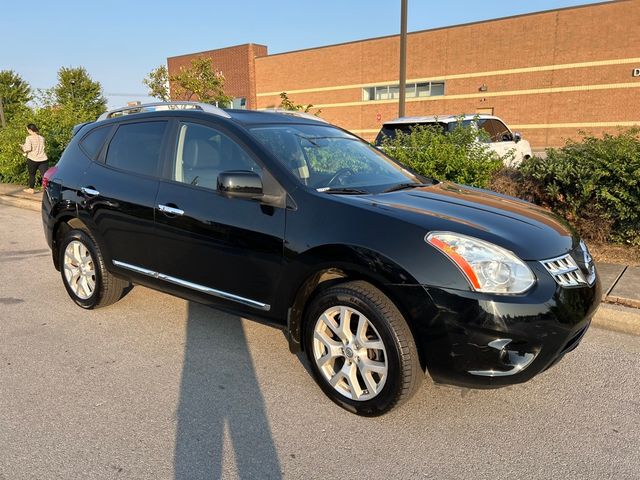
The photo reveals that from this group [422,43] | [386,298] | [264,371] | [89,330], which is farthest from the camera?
[422,43]

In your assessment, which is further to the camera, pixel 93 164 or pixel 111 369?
pixel 93 164

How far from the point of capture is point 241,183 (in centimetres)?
310

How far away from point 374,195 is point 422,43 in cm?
3225

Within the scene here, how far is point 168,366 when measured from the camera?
11.7 ft

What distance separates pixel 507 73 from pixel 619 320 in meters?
28.6

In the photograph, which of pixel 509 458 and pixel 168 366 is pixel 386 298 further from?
pixel 168 366

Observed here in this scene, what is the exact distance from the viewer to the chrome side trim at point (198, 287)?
335cm

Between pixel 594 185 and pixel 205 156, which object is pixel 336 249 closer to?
pixel 205 156

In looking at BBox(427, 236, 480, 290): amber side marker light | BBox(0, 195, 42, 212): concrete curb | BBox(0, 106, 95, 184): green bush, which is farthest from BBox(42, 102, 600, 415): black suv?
BBox(0, 106, 95, 184): green bush

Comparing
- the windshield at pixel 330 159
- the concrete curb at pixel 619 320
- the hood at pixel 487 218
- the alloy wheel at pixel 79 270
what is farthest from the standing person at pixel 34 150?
the concrete curb at pixel 619 320

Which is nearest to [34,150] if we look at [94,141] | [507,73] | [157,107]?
[94,141]

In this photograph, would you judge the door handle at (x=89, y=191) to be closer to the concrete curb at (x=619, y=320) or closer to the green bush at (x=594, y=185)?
the concrete curb at (x=619, y=320)

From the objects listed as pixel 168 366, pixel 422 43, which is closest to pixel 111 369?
pixel 168 366

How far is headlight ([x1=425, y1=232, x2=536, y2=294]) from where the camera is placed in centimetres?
255
